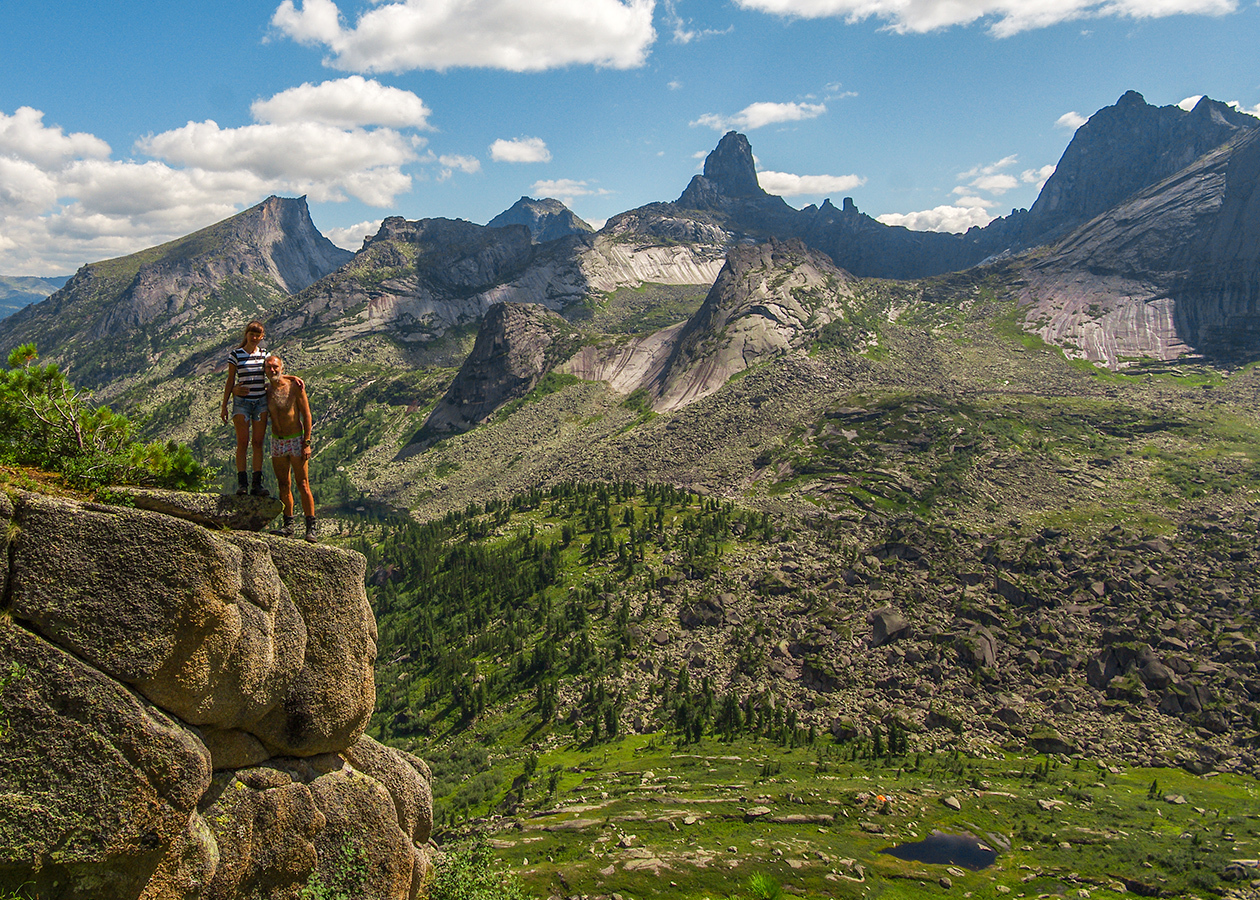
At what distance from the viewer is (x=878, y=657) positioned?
348 feet

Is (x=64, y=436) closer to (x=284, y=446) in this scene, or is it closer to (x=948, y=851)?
(x=284, y=446)

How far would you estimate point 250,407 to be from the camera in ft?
67.5

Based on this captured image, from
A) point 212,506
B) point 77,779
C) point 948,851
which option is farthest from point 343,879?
point 948,851

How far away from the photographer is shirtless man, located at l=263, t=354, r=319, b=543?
2080 centimetres

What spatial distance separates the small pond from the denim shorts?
71786 millimetres

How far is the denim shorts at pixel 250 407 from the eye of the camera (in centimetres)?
2044

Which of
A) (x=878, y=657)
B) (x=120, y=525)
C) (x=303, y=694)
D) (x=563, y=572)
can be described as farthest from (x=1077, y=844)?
(x=563, y=572)

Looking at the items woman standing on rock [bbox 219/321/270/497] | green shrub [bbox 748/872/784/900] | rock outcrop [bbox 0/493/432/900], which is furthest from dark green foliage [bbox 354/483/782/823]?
woman standing on rock [bbox 219/321/270/497]

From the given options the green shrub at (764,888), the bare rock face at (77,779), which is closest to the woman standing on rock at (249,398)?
the bare rock face at (77,779)

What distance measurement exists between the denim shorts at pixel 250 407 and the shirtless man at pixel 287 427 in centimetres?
19

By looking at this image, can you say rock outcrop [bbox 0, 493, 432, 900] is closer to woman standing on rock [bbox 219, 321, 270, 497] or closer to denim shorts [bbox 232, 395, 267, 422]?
woman standing on rock [bbox 219, 321, 270, 497]

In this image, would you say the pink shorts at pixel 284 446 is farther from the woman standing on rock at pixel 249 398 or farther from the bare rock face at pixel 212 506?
the bare rock face at pixel 212 506

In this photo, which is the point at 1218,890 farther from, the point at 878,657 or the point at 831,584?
the point at 831,584

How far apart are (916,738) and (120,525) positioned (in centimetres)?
9852
